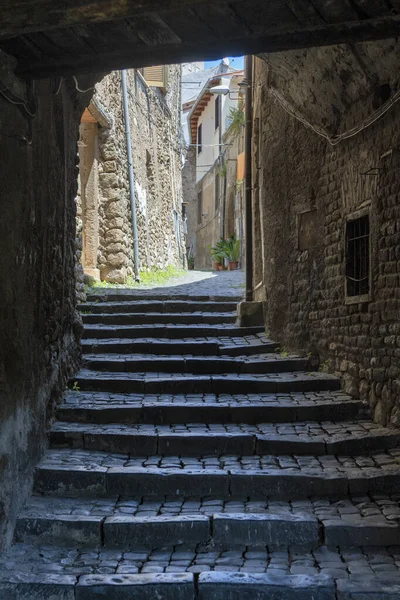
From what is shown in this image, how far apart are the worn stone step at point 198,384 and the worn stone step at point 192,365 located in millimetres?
352

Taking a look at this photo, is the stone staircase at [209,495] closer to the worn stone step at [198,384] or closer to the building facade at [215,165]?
the worn stone step at [198,384]

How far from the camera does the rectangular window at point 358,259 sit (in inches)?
281

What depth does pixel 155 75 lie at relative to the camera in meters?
18.6

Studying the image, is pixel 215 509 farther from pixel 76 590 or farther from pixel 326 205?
pixel 326 205

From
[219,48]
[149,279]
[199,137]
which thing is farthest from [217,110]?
[219,48]

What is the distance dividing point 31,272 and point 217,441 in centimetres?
204

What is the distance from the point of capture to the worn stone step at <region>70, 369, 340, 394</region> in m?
7.67

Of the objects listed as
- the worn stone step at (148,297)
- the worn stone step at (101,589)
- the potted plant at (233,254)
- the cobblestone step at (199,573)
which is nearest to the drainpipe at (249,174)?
the worn stone step at (148,297)

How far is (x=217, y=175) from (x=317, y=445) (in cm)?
2497

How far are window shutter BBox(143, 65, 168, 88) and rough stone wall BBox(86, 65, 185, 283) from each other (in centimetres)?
24

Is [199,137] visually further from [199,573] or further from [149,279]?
[199,573]

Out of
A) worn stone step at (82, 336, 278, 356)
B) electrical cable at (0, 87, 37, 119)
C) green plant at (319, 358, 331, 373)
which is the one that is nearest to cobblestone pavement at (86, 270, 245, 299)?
worn stone step at (82, 336, 278, 356)

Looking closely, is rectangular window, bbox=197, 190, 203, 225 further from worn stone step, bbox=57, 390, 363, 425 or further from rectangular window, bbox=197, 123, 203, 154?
worn stone step, bbox=57, 390, 363, 425

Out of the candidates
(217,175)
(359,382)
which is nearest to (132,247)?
(359,382)
